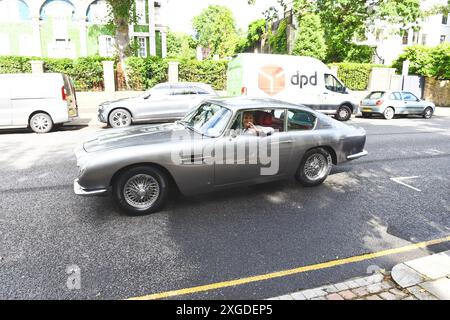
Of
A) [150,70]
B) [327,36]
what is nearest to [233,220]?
[150,70]

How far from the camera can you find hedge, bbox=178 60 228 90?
20062 millimetres

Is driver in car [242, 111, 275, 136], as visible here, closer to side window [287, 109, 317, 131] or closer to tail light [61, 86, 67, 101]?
side window [287, 109, 317, 131]

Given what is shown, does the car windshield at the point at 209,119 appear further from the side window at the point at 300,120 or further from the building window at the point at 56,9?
the building window at the point at 56,9

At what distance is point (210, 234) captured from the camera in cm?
429

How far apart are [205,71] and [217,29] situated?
171 feet

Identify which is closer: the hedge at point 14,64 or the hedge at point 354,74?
the hedge at point 14,64

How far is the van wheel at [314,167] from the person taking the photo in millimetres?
5969

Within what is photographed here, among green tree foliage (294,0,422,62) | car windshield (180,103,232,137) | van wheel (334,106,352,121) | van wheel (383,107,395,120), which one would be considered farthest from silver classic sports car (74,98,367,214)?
green tree foliage (294,0,422,62)

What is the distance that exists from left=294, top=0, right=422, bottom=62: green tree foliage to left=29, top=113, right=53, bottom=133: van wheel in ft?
66.8

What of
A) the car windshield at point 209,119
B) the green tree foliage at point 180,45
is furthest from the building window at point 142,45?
the car windshield at point 209,119

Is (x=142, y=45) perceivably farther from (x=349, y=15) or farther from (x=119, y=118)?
(x=119, y=118)

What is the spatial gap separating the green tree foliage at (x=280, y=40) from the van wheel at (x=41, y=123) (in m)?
24.6
